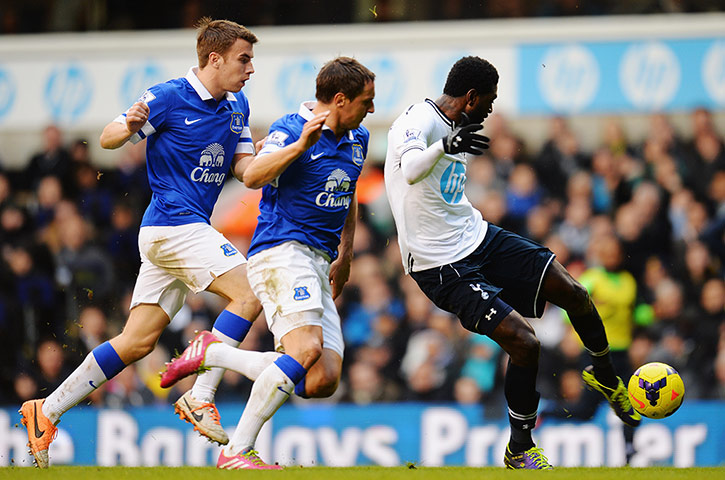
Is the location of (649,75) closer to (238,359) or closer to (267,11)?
(267,11)

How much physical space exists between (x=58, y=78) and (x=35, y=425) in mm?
7232

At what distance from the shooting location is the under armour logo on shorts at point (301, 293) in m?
5.98

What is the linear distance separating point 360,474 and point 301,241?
4.60 ft

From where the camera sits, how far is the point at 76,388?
271 inches

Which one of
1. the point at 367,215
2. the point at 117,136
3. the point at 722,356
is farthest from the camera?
A: the point at 367,215

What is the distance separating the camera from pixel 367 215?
11.9m

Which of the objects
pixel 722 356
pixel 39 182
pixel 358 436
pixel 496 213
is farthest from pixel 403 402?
pixel 39 182

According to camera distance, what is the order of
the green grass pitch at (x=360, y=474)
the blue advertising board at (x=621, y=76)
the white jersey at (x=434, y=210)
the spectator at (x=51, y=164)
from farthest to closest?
the spectator at (x=51, y=164) → the blue advertising board at (x=621, y=76) → the white jersey at (x=434, y=210) → the green grass pitch at (x=360, y=474)

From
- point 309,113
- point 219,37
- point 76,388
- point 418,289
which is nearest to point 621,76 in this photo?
point 418,289

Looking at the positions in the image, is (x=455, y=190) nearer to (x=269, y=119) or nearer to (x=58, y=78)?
(x=269, y=119)

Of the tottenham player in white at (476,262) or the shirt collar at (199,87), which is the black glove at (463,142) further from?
the shirt collar at (199,87)

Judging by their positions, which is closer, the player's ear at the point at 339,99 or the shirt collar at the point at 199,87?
the player's ear at the point at 339,99

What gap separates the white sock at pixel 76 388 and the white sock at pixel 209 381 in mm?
719

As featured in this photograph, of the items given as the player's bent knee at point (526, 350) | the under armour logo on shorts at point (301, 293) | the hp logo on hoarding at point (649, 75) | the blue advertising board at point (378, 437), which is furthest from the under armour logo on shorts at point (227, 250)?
the hp logo on hoarding at point (649, 75)
